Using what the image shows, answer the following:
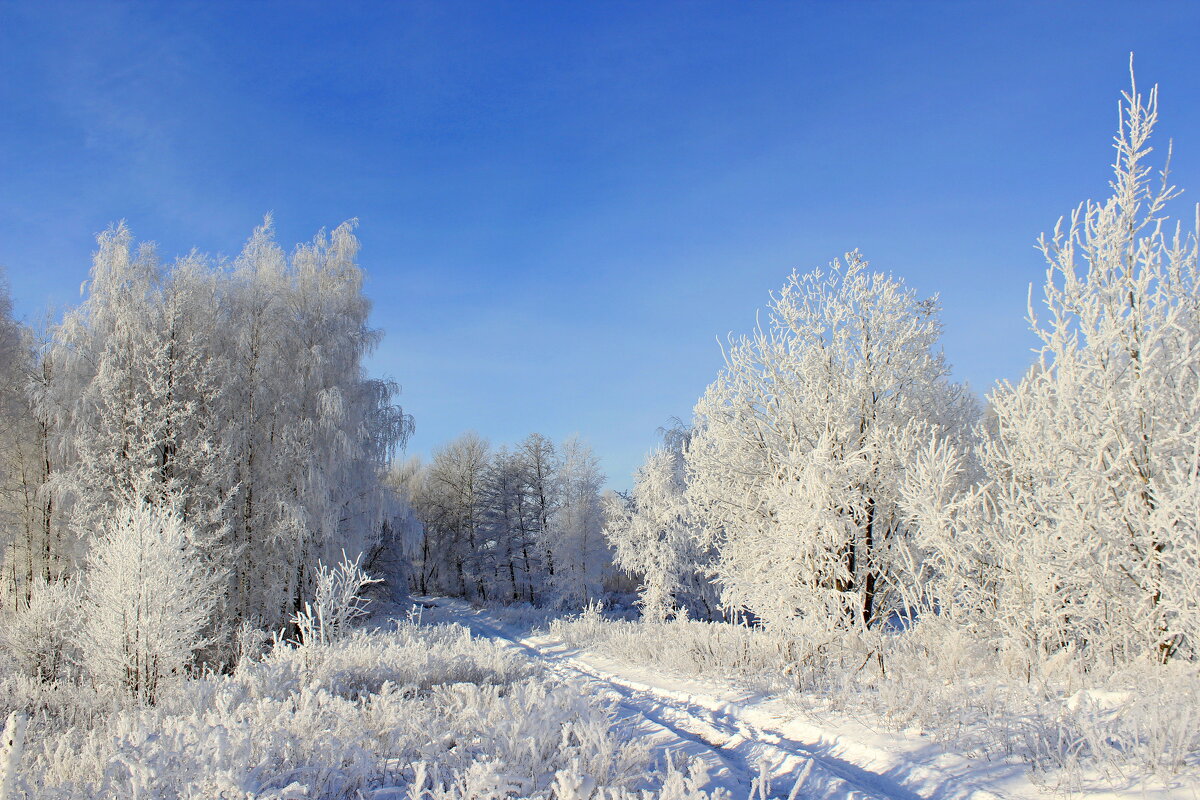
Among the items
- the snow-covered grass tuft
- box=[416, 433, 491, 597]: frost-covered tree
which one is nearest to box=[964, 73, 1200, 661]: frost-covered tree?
the snow-covered grass tuft

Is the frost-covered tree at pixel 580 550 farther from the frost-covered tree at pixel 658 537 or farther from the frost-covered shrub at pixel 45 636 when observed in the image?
the frost-covered shrub at pixel 45 636

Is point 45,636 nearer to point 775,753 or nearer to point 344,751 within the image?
point 344,751

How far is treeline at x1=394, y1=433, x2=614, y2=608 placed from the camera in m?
29.4

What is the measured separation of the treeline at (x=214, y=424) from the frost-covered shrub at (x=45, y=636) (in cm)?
104

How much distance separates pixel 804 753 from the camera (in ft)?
17.2

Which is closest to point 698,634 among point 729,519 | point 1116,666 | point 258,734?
point 729,519

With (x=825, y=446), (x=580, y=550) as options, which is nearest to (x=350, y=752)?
(x=825, y=446)

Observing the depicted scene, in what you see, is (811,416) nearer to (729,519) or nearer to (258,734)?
(729,519)

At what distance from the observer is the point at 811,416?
9.30 m

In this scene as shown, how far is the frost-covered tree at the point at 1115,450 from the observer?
5500mm

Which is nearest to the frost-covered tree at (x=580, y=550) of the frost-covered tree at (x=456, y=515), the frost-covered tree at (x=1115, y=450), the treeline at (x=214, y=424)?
the frost-covered tree at (x=456, y=515)

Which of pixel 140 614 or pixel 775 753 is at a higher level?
pixel 140 614

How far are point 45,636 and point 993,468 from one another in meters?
14.8

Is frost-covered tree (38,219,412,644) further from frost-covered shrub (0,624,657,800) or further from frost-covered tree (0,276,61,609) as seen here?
frost-covered shrub (0,624,657,800)
